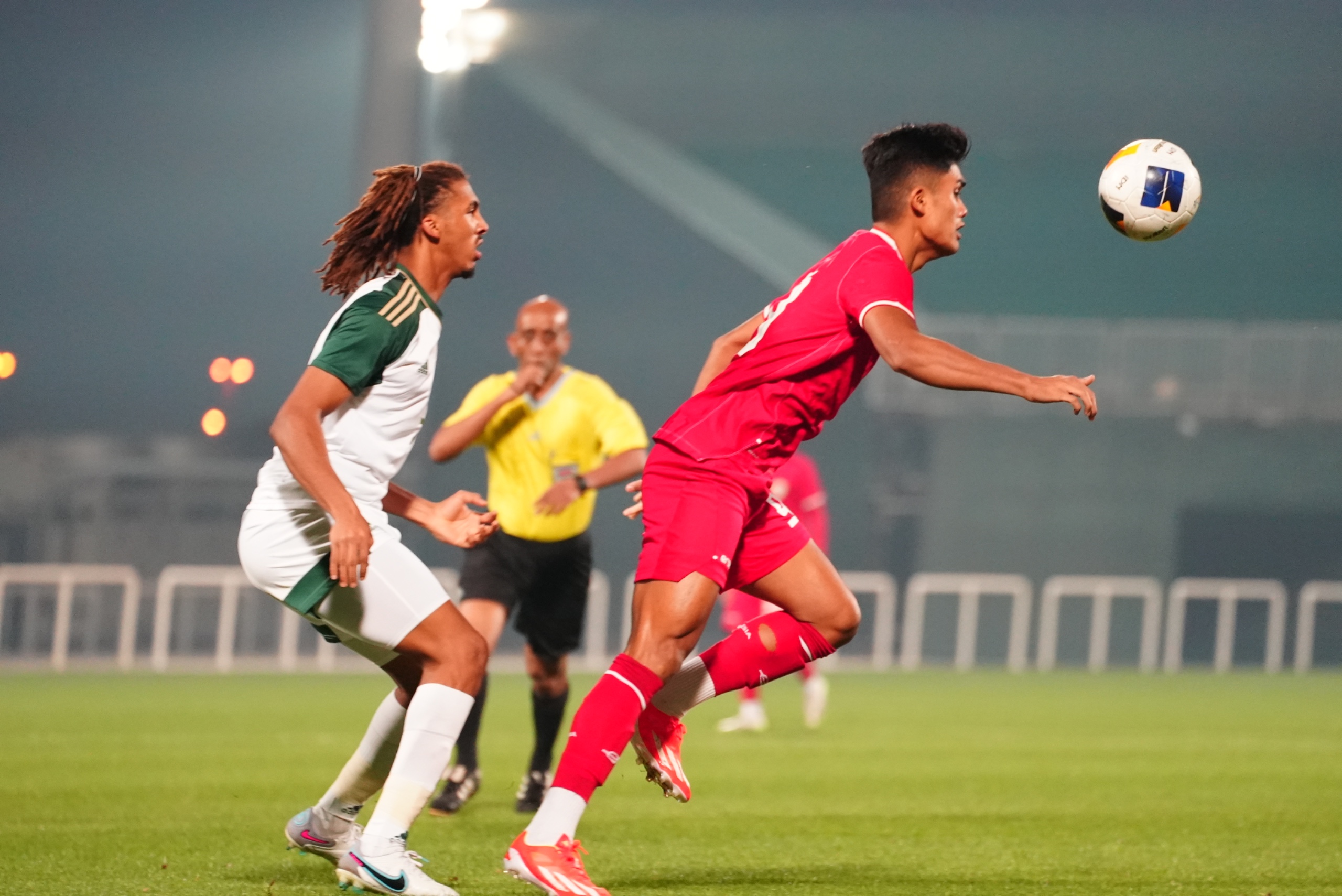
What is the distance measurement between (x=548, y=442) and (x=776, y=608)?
5.10m

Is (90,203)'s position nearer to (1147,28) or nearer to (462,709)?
(1147,28)

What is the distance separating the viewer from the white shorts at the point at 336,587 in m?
4.53

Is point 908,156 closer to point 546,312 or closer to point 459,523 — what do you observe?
point 459,523

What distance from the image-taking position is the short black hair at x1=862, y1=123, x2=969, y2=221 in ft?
16.2

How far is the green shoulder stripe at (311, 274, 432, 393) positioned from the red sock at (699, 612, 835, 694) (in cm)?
140

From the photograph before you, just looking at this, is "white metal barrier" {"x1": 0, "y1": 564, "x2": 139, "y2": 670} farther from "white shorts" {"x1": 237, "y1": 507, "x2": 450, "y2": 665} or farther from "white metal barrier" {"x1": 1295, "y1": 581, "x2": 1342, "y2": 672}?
"white metal barrier" {"x1": 1295, "y1": 581, "x2": 1342, "y2": 672}

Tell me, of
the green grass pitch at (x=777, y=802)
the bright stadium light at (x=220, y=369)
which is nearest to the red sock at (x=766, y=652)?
the green grass pitch at (x=777, y=802)

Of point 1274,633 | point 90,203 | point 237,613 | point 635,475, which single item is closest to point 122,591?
point 237,613

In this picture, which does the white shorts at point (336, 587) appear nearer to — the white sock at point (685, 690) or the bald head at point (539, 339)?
the white sock at point (685, 690)

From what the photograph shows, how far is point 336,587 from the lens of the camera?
14.9ft

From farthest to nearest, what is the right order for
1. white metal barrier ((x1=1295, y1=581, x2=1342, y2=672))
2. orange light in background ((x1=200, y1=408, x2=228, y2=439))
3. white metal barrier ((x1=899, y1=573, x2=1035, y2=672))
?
orange light in background ((x1=200, y1=408, x2=228, y2=439))
white metal barrier ((x1=1295, y1=581, x2=1342, y2=672))
white metal barrier ((x1=899, y1=573, x2=1035, y2=672))

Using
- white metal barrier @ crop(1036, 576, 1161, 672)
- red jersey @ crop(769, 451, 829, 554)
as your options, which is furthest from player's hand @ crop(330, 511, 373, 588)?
white metal barrier @ crop(1036, 576, 1161, 672)

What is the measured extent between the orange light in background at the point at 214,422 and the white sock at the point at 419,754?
67.8ft

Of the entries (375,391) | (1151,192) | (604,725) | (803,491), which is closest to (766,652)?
(604,725)
